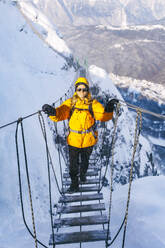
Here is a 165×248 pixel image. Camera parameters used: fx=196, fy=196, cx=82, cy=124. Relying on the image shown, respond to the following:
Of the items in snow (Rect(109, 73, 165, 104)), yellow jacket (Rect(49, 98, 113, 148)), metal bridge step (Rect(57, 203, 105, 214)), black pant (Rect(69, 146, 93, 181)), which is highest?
snow (Rect(109, 73, 165, 104))

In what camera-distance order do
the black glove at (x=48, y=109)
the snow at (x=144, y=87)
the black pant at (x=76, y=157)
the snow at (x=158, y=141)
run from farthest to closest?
1. the snow at (x=144, y=87)
2. the snow at (x=158, y=141)
3. the black pant at (x=76, y=157)
4. the black glove at (x=48, y=109)

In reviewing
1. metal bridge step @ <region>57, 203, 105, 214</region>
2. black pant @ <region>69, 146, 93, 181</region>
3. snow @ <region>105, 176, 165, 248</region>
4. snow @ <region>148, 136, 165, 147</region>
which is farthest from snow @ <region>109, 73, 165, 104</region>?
metal bridge step @ <region>57, 203, 105, 214</region>

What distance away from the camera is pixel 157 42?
6029 inches

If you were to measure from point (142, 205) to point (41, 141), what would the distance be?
4262 mm

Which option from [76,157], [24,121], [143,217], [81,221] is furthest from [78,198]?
[24,121]

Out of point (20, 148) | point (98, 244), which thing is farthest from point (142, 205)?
point (20, 148)

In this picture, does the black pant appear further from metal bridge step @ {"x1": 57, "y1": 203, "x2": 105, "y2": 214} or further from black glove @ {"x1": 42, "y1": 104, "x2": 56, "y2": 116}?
black glove @ {"x1": 42, "y1": 104, "x2": 56, "y2": 116}

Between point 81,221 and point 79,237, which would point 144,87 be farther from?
point 79,237

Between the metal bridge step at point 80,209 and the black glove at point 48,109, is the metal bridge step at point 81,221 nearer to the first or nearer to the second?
the metal bridge step at point 80,209

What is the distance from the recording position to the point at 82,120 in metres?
2.76

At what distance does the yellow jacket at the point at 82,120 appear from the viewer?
276 cm

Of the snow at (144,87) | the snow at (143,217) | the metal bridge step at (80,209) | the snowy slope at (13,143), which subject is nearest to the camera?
the snow at (143,217)

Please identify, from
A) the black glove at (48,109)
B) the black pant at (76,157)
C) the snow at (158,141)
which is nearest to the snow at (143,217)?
the black pant at (76,157)

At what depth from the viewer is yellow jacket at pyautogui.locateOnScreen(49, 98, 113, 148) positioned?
276 cm
